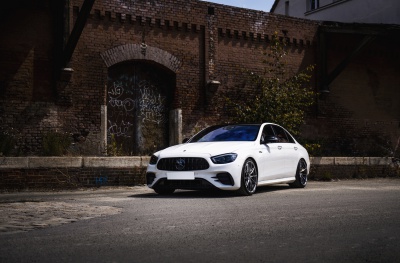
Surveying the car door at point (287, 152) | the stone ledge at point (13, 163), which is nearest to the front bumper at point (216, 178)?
the car door at point (287, 152)

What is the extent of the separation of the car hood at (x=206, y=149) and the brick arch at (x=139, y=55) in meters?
7.02

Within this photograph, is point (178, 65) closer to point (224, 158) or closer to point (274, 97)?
point (274, 97)

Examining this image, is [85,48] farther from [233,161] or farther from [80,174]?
[233,161]

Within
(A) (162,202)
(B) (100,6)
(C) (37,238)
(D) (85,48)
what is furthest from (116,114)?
(C) (37,238)

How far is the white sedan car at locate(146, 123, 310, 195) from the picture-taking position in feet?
30.8

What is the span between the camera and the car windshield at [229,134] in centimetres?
1063

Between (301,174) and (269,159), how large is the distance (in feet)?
5.73

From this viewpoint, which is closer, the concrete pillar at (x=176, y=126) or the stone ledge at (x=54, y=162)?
the stone ledge at (x=54, y=162)

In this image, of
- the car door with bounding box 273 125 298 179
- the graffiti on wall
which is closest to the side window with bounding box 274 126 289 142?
the car door with bounding box 273 125 298 179

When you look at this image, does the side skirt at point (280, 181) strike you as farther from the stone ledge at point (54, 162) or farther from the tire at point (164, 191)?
the stone ledge at point (54, 162)

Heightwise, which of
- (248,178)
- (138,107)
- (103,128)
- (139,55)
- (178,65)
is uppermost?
(139,55)

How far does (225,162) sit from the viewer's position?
9.39m

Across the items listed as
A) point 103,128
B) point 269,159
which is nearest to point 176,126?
point 103,128

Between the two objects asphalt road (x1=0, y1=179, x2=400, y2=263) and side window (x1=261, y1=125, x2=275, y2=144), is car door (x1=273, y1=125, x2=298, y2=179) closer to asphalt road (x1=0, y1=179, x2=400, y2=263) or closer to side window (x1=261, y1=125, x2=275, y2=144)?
side window (x1=261, y1=125, x2=275, y2=144)
